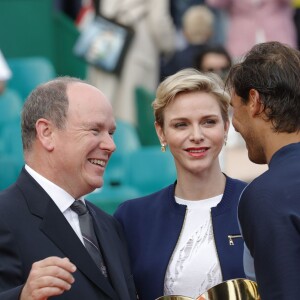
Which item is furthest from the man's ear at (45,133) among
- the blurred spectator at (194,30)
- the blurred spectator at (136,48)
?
the blurred spectator at (136,48)

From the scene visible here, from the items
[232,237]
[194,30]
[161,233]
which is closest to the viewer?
[232,237]

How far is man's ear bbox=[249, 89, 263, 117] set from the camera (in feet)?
11.0

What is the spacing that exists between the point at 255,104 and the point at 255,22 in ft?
21.9

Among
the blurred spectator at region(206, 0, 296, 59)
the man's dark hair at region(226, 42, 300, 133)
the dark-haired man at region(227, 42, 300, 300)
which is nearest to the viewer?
the dark-haired man at region(227, 42, 300, 300)

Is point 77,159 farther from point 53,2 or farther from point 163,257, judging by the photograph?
point 53,2

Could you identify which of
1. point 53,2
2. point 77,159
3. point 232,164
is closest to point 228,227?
point 77,159

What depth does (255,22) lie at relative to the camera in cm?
991

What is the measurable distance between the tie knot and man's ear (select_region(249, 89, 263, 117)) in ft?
3.15

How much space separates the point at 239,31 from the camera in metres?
9.96

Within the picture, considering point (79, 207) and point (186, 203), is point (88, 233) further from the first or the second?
point (186, 203)

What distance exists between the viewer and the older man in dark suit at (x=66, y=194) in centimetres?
377

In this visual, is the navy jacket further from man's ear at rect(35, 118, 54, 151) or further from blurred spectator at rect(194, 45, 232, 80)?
blurred spectator at rect(194, 45, 232, 80)

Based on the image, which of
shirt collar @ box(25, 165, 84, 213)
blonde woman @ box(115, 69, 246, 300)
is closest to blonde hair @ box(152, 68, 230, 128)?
blonde woman @ box(115, 69, 246, 300)

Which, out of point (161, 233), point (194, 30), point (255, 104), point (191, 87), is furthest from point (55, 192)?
point (194, 30)
